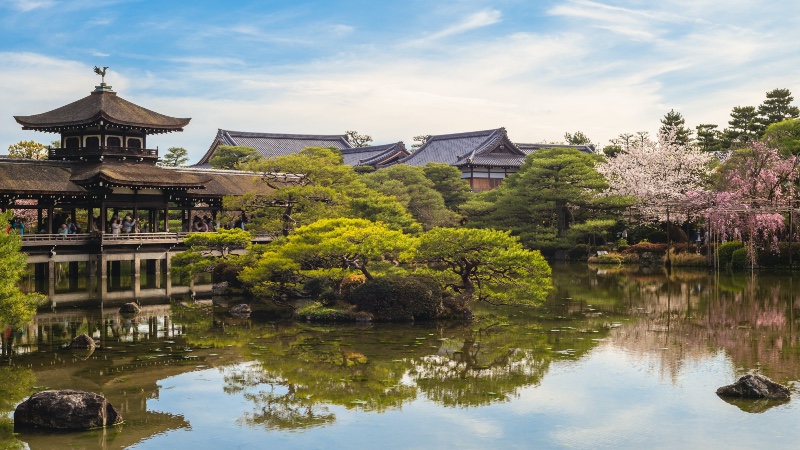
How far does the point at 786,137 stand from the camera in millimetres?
41406

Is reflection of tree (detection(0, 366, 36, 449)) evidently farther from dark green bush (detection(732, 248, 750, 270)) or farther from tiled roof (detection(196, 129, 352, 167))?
tiled roof (detection(196, 129, 352, 167))

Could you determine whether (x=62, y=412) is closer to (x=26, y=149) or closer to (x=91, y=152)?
(x=91, y=152)

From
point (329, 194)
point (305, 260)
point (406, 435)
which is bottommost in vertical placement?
point (406, 435)

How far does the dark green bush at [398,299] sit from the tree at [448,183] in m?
28.5

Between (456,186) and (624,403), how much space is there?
38332 mm

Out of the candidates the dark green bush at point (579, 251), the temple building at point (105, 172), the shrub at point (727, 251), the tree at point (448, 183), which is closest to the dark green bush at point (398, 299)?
the temple building at point (105, 172)

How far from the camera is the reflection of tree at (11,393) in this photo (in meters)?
11.0

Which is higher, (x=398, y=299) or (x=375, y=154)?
(x=375, y=154)

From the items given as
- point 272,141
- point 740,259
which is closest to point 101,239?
point 740,259

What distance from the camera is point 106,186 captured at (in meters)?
32.1

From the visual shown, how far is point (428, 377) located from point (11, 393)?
22.9 ft

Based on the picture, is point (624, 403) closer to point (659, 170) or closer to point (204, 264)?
point (204, 264)

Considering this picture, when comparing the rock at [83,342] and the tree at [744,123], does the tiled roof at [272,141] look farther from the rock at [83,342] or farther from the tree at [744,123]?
the rock at [83,342]

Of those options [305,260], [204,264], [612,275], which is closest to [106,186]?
[204,264]
